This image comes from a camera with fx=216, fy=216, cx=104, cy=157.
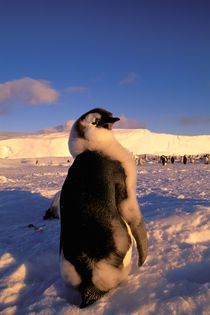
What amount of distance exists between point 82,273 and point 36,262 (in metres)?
0.73

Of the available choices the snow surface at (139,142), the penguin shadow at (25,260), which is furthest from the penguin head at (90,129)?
the snow surface at (139,142)

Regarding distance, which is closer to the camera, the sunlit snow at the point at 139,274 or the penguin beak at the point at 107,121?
the sunlit snow at the point at 139,274

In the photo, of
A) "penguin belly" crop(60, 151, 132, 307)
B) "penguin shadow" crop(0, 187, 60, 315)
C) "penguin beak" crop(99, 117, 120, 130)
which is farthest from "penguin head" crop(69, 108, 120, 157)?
"penguin shadow" crop(0, 187, 60, 315)

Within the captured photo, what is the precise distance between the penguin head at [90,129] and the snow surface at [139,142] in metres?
45.4

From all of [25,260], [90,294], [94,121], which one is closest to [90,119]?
[94,121]

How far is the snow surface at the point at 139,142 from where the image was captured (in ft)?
154

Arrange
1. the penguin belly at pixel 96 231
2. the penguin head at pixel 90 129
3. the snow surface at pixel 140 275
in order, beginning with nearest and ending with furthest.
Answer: the snow surface at pixel 140 275 < the penguin belly at pixel 96 231 < the penguin head at pixel 90 129

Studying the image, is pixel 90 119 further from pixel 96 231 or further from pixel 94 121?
pixel 96 231

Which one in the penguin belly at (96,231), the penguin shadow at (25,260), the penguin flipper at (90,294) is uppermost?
the penguin belly at (96,231)

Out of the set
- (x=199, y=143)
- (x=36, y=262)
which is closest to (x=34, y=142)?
(x=199, y=143)

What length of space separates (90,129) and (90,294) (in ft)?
3.34

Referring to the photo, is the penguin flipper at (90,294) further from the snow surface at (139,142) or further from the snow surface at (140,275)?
the snow surface at (139,142)

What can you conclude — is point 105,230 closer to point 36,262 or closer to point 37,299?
point 37,299

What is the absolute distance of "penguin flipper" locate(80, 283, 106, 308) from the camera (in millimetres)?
1254
